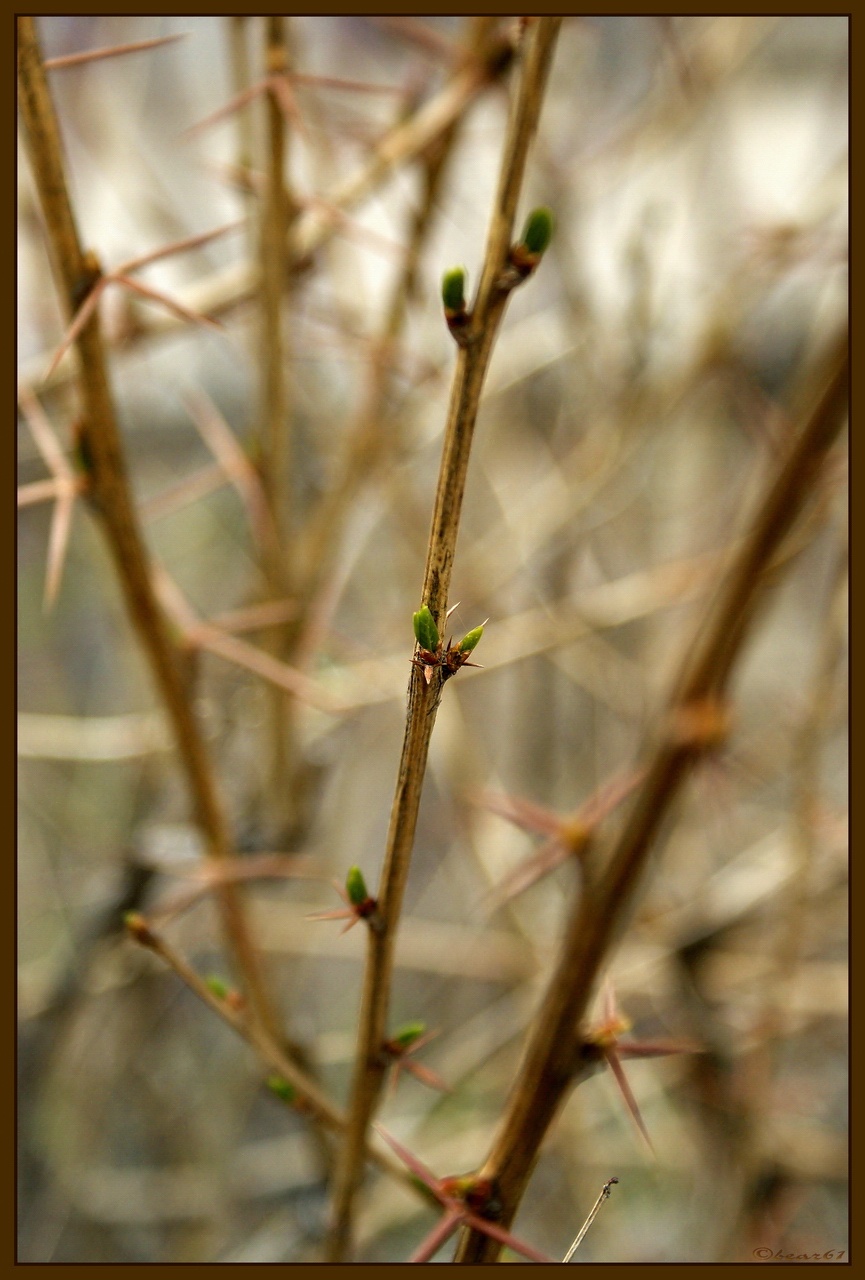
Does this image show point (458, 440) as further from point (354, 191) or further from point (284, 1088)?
point (354, 191)

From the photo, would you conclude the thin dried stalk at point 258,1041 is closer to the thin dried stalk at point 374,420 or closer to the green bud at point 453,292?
the green bud at point 453,292

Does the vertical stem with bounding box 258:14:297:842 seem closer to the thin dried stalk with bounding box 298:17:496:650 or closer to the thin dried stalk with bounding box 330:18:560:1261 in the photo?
the thin dried stalk with bounding box 298:17:496:650

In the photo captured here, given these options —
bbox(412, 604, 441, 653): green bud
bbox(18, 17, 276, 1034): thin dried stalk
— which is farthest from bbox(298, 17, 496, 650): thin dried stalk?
bbox(412, 604, 441, 653): green bud

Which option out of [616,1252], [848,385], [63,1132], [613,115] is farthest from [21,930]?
[613,115]

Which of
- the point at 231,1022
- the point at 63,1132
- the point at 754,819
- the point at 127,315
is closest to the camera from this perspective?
the point at 231,1022

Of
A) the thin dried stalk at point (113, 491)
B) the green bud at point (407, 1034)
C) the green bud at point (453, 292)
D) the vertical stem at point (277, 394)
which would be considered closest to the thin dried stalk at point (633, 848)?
the green bud at point (407, 1034)

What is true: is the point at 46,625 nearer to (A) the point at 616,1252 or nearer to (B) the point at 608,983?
(A) the point at 616,1252

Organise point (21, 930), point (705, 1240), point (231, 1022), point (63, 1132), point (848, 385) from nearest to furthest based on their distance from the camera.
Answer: point (848, 385) < point (231, 1022) < point (705, 1240) < point (63, 1132) < point (21, 930)
